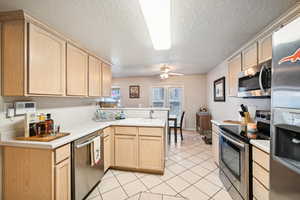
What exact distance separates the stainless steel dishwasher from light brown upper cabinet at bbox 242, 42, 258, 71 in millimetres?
2646

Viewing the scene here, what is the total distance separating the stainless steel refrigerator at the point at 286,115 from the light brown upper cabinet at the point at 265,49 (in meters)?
0.80

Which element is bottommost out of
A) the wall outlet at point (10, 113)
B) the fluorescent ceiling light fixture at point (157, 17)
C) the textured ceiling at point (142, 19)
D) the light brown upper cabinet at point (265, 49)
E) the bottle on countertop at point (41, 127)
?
the bottle on countertop at point (41, 127)

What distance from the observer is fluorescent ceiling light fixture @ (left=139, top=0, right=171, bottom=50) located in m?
1.23

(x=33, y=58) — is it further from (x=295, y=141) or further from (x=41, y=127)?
(x=295, y=141)

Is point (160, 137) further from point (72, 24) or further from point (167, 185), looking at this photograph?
point (72, 24)

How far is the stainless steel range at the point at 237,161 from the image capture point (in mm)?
1461

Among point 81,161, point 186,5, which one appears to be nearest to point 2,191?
point 81,161

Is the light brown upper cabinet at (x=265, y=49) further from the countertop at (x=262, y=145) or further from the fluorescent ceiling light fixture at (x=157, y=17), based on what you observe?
the fluorescent ceiling light fixture at (x=157, y=17)

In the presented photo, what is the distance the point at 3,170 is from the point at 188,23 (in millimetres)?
2828

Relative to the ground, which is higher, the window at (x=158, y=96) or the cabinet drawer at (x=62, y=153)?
the window at (x=158, y=96)

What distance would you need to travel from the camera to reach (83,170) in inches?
67.6

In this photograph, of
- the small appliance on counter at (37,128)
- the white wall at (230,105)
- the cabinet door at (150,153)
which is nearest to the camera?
the small appliance on counter at (37,128)

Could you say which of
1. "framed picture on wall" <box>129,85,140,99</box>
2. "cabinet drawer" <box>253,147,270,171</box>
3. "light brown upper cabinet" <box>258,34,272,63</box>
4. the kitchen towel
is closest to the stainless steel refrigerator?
"cabinet drawer" <box>253,147,270,171</box>

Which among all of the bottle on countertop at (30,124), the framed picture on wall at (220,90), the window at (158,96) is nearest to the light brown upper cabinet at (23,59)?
the bottle on countertop at (30,124)
